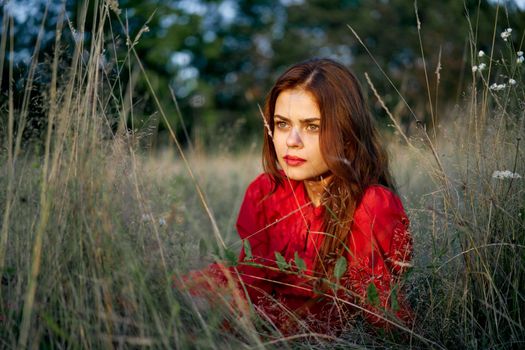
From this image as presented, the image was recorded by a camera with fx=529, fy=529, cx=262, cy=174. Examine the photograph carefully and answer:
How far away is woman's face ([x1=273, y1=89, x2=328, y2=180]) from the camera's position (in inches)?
82.0

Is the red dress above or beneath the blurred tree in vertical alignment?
beneath

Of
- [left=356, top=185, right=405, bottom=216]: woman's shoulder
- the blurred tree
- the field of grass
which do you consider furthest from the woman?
the blurred tree

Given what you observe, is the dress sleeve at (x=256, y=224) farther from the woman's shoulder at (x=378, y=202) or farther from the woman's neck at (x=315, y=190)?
the woman's shoulder at (x=378, y=202)

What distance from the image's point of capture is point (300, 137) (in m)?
2.09

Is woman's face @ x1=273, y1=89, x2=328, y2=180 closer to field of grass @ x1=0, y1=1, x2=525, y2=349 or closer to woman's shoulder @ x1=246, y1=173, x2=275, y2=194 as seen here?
woman's shoulder @ x1=246, y1=173, x2=275, y2=194

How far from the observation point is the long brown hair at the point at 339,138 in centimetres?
205

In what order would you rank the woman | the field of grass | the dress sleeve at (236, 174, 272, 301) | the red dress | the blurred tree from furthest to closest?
the blurred tree, the dress sleeve at (236, 174, 272, 301), the woman, the red dress, the field of grass

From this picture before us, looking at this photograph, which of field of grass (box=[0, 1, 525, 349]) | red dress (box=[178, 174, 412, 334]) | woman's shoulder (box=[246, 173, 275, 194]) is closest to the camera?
field of grass (box=[0, 1, 525, 349])

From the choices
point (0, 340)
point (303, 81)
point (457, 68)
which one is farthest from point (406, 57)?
point (0, 340)

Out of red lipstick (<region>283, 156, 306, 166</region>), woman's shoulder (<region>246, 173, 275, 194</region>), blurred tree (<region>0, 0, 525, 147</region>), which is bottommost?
woman's shoulder (<region>246, 173, 275, 194</region>)

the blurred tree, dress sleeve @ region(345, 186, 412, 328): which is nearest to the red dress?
dress sleeve @ region(345, 186, 412, 328)

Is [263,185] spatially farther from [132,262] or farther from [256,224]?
[132,262]

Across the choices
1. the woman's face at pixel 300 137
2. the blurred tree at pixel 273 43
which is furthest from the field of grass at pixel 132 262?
the blurred tree at pixel 273 43

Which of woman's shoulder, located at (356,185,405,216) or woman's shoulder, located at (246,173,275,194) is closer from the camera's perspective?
woman's shoulder, located at (356,185,405,216)
